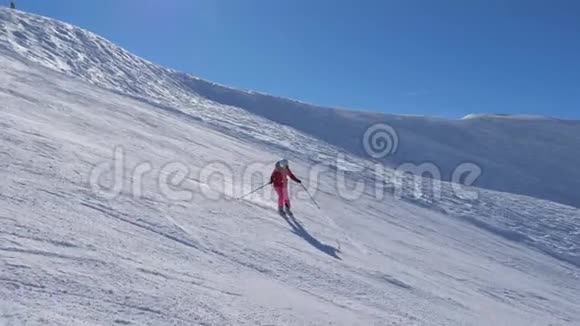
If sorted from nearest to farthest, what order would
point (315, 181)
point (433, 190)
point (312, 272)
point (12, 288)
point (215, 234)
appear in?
1. point (12, 288)
2. point (312, 272)
3. point (215, 234)
4. point (315, 181)
5. point (433, 190)

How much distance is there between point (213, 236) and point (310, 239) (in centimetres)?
218

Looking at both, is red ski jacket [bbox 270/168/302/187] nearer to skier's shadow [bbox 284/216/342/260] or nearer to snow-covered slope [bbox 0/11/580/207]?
skier's shadow [bbox 284/216/342/260]

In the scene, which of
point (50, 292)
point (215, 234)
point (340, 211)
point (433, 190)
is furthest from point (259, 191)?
point (433, 190)

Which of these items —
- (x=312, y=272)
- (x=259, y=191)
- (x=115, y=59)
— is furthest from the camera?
(x=115, y=59)

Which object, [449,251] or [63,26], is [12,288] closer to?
[449,251]

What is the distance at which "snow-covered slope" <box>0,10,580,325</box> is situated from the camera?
505 cm

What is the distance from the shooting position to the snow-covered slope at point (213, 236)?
505cm

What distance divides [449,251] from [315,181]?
210 inches

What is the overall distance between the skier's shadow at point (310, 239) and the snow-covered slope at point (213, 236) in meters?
0.05

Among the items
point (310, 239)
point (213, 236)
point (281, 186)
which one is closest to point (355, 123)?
point (281, 186)

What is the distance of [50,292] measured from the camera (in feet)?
14.6

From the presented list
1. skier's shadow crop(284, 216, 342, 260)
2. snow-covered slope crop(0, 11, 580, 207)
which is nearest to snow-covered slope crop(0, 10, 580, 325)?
skier's shadow crop(284, 216, 342, 260)

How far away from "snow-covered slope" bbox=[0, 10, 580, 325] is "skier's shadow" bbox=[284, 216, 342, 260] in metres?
0.05

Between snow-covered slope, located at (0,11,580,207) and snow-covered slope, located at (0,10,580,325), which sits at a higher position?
snow-covered slope, located at (0,11,580,207)
